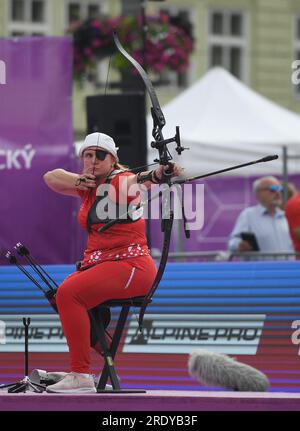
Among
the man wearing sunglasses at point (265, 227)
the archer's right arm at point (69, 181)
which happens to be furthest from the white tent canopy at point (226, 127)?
the archer's right arm at point (69, 181)

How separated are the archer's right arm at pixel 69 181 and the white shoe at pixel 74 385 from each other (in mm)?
1000

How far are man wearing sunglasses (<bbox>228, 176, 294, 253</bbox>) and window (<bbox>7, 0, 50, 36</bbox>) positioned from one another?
62.2 ft

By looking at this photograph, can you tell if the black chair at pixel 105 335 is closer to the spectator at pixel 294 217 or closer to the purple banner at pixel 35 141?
the purple banner at pixel 35 141

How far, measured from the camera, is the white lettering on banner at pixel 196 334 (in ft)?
31.3

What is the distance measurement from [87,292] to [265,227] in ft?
20.4

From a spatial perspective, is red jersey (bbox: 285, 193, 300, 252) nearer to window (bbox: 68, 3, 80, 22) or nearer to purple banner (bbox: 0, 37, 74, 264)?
Answer: purple banner (bbox: 0, 37, 74, 264)

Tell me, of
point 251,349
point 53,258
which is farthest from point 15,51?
point 251,349

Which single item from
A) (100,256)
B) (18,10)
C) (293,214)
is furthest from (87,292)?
(18,10)

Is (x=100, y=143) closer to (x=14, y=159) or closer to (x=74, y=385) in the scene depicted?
(x=74, y=385)

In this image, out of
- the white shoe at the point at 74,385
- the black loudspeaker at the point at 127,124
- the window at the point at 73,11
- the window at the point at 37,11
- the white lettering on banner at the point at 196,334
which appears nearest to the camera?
the white shoe at the point at 74,385

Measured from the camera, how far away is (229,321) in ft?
31.6

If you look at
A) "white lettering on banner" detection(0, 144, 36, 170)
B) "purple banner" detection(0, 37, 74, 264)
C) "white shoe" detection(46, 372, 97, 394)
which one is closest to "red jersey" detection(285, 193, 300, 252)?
"purple banner" detection(0, 37, 74, 264)

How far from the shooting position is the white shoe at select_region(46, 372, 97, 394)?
7.68 meters
